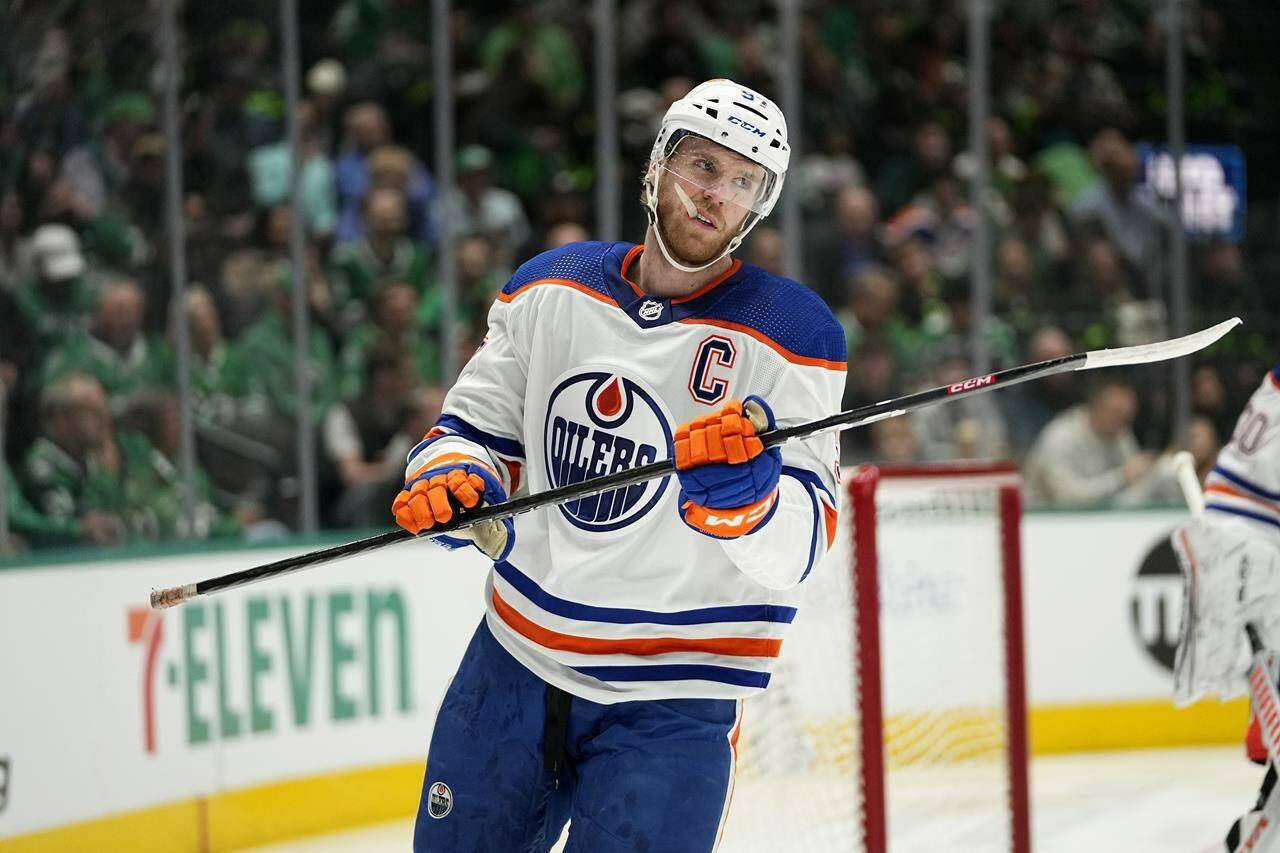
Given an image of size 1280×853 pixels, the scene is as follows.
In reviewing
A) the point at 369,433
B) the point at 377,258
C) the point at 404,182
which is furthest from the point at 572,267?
the point at 404,182

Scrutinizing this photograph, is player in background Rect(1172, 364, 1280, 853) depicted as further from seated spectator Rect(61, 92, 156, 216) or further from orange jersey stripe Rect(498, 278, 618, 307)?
seated spectator Rect(61, 92, 156, 216)

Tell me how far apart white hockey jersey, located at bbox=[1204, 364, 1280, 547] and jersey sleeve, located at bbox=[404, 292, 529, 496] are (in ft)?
4.62

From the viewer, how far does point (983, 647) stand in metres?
4.00

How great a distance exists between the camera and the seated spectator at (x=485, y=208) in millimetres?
5766

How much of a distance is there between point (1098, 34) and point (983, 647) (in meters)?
3.39

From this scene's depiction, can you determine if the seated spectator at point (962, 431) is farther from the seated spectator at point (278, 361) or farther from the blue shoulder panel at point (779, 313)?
the blue shoulder panel at point (779, 313)

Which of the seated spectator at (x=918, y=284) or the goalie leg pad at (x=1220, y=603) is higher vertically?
the seated spectator at (x=918, y=284)

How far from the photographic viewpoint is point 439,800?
2.05 metres

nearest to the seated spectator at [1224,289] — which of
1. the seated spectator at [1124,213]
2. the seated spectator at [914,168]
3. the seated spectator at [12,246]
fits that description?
the seated spectator at [1124,213]

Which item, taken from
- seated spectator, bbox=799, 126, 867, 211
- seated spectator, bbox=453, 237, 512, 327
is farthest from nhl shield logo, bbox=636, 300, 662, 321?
seated spectator, bbox=799, 126, 867, 211

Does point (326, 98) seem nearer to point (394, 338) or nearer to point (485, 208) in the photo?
point (485, 208)

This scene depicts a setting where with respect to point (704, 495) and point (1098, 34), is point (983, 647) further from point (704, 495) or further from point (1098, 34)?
point (1098, 34)

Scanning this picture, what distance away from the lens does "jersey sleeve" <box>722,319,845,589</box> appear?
195 centimetres

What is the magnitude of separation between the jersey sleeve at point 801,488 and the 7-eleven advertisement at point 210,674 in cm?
229
